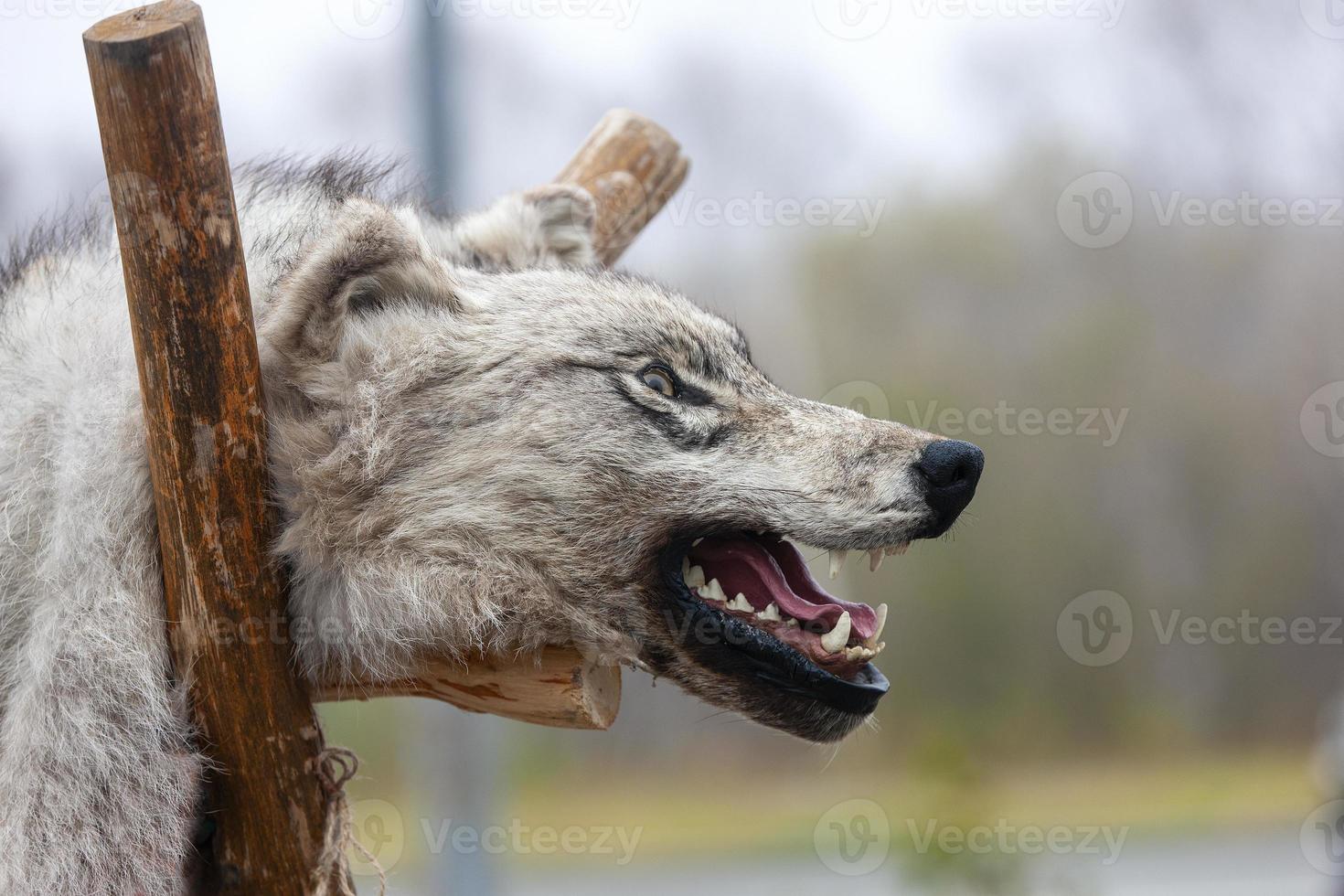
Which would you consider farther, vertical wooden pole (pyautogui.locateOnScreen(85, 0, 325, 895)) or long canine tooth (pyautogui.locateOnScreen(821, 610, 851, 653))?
long canine tooth (pyautogui.locateOnScreen(821, 610, 851, 653))

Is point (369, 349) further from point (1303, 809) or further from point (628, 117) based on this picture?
point (1303, 809)

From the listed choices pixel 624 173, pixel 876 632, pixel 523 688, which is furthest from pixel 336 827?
pixel 624 173

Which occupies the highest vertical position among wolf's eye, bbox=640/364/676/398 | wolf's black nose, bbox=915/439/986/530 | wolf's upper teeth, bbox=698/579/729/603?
wolf's eye, bbox=640/364/676/398

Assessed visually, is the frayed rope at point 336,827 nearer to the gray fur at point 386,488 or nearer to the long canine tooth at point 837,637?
the gray fur at point 386,488

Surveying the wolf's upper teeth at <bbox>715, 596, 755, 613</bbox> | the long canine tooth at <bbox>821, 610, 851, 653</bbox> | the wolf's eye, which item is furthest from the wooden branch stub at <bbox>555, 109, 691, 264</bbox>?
the long canine tooth at <bbox>821, 610, 851, 653</bbox>

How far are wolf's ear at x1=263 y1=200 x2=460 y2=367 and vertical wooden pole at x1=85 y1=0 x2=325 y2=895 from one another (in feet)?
0.60

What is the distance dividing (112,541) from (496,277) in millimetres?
988

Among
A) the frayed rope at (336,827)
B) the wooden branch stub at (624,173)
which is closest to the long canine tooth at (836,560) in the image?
the frayed rope at (336,827)

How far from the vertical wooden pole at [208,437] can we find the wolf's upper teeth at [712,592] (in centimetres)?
81

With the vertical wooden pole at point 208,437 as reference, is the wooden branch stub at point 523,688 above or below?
below

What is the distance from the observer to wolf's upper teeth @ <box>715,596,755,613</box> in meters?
2.29

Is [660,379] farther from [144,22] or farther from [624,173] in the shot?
[624,173]

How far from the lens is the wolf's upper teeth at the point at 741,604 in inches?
90.2

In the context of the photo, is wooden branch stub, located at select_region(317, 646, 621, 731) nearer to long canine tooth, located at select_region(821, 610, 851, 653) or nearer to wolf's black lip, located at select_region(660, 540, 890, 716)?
wolf's black lip, located at select_region(660, 540, 890, 716)
